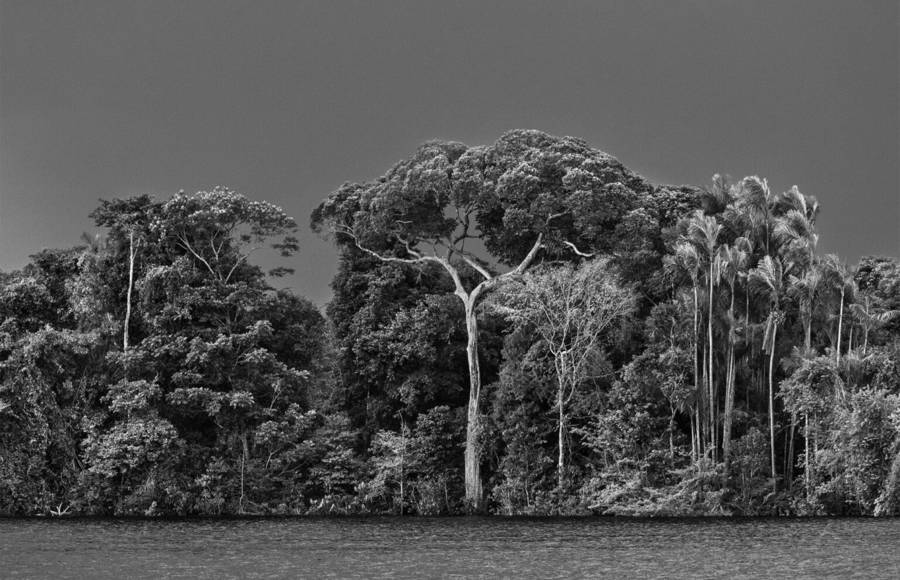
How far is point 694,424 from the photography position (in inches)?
1629

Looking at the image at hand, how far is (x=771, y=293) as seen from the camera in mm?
40094

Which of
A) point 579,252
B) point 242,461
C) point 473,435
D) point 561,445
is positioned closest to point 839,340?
point 579,252

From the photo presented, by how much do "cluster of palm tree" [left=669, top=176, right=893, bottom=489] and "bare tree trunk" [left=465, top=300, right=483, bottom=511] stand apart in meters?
8.28

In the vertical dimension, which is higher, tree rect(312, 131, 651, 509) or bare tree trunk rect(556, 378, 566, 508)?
tree rect(312, 131, 651, 509)

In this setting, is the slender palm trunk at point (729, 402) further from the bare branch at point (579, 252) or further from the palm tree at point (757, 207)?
the bare branch at point (579, 252)

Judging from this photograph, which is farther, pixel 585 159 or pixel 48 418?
pixel 585 159

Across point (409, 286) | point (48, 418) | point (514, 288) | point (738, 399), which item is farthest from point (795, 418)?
point (48, 418)

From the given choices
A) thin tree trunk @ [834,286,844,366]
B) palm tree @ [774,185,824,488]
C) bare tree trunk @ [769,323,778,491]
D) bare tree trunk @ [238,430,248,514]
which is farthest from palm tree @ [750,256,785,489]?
bare tree trunk @ [238,430,248,514]

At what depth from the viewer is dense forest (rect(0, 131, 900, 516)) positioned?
3891 centimetres

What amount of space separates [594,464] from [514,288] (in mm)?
7493

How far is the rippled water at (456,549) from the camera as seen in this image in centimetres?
2080

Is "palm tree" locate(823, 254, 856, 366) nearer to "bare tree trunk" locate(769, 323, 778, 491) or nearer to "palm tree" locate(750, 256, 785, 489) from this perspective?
"palm tree" locate(750, 256, 785, 489)

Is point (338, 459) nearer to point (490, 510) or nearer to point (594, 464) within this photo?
point (490, 510)

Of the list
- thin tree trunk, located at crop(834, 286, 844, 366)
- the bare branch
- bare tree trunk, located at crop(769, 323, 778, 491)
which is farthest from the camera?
the bare branch
